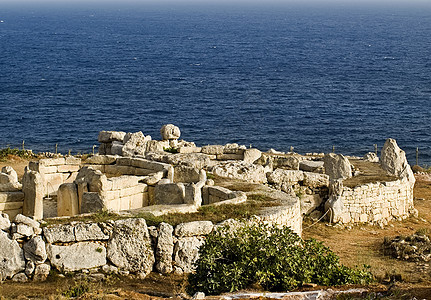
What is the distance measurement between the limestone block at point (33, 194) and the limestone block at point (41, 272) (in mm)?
3141

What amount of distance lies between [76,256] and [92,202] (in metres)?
3.61

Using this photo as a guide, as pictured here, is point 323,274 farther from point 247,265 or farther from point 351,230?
point 351,230

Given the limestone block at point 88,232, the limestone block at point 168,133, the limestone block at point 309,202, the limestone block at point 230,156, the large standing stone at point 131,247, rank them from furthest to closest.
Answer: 1. the limestone block at point 168,133
2. the limestone block at point 230,156
3. the limestone block at point 309,202
4. the large standing stone at point 131,247
5. the limestone block at point 88,232

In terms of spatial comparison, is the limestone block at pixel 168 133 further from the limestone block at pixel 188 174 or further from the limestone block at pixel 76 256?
the limestone block at pixel 76 256

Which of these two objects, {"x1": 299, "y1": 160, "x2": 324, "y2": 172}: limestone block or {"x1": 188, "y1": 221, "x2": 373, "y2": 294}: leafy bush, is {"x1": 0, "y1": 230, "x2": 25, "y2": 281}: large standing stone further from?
{"x1": 299, "y1": 160, "x2": 324, "y2": 172}: limestone block

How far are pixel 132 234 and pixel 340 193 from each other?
34.3ft

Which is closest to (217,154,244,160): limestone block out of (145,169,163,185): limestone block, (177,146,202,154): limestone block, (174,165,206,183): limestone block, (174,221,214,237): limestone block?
(177,146,202,154): limestone block

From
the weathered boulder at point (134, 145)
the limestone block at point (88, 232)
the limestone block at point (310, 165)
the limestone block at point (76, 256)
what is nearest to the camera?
the limestone block at point (76, 256)

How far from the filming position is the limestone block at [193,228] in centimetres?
1898

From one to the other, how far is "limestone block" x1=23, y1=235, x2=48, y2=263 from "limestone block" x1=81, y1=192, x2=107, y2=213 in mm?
3521

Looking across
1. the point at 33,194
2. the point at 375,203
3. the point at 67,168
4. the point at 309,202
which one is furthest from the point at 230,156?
the point at 33,194

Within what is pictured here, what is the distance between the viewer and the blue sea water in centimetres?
6256

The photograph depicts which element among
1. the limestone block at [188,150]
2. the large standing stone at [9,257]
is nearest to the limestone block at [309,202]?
the limestone block at [188,150]

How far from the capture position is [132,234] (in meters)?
18.7
